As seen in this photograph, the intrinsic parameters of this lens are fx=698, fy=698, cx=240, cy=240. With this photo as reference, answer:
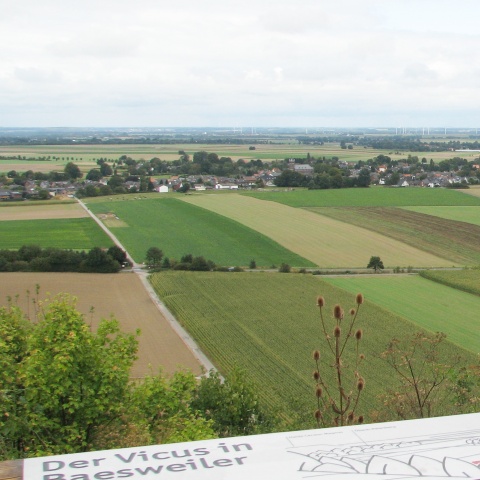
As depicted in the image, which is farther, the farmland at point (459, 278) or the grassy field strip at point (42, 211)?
the grassy field strip at point (42, 211)

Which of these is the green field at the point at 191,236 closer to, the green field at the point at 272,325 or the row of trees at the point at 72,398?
the green field at the point at 272,325

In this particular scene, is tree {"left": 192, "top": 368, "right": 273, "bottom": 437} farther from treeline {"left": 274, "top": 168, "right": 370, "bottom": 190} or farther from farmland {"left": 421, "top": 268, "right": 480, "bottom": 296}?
treeline {"left": 274, "top": 168, "right": 370, "bottom": 190}

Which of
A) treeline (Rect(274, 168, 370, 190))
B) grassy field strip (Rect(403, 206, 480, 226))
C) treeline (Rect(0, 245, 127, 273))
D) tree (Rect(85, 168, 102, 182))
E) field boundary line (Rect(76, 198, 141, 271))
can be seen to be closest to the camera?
treeline (Rect(0, 245, 127, 273))

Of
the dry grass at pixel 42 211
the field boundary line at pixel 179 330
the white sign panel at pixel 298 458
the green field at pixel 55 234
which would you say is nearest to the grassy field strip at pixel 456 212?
the green field at pixel 55 234

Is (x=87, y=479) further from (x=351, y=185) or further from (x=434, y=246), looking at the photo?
(x=351, y=185)

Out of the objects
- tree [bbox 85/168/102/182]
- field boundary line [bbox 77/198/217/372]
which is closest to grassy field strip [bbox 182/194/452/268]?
field boundary line [bbox 77/198/217/372]

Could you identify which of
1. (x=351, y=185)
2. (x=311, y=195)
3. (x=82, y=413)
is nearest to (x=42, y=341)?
(x=82, y=413)
